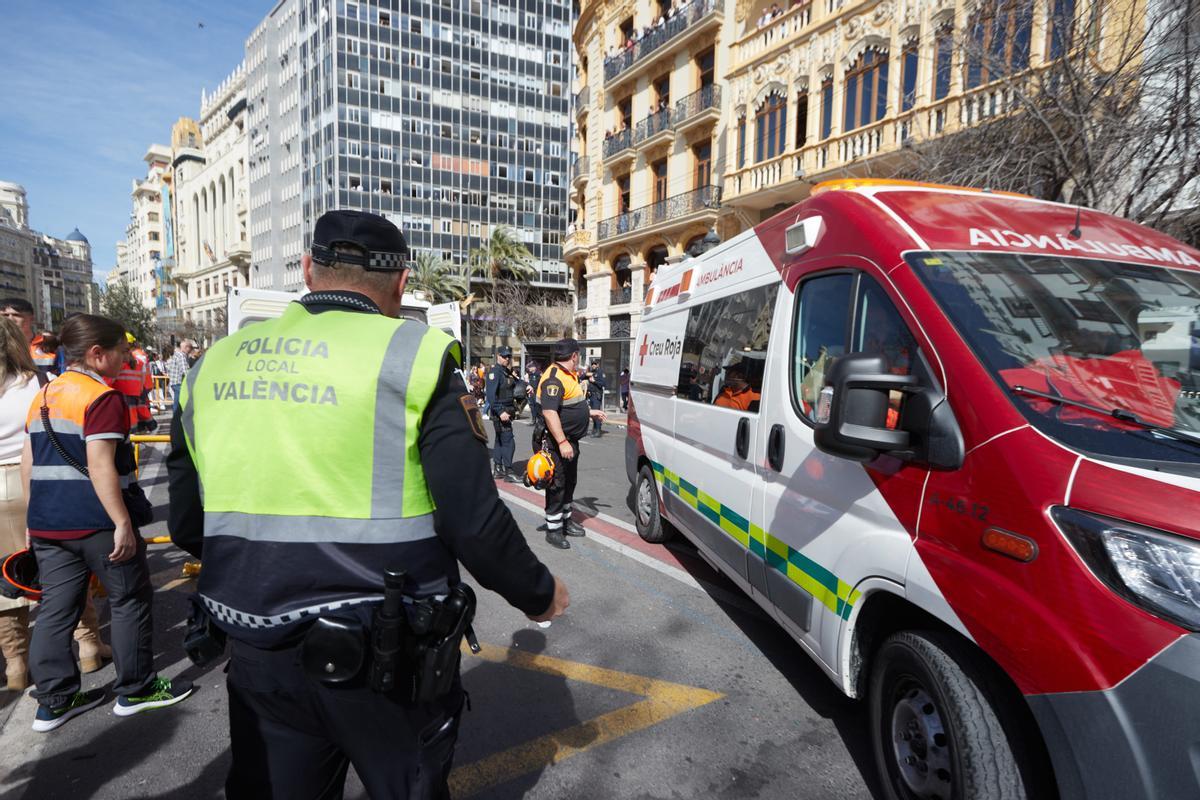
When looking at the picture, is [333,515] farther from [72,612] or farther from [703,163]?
[703,163]

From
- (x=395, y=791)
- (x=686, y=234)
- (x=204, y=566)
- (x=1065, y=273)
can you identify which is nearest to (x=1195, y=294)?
(x=1065, y=273)

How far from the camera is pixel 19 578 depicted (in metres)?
2.85

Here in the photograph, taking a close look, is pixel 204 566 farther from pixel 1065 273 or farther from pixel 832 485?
pixel 1065 273

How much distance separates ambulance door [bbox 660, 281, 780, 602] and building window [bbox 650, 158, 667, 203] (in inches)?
756

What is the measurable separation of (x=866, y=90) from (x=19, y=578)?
56.4 feet

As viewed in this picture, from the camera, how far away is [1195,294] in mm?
2248

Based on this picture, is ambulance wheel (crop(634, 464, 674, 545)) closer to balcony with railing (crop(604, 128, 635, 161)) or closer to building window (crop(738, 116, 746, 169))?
building window (crop(738, 116, 746, 169))

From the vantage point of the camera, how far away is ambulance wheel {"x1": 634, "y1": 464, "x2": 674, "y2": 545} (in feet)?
17.4

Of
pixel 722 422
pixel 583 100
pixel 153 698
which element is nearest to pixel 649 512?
pixel 722 422

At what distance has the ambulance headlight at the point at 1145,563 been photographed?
1318 mm

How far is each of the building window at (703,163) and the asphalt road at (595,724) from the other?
734 inches

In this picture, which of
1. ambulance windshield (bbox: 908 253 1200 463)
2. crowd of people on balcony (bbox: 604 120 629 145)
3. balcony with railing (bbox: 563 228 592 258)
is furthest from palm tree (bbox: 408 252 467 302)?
ambulance windshield (bbox: 908 253 1200 463)

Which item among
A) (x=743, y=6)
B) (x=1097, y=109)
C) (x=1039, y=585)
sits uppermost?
(x=743, y=6)

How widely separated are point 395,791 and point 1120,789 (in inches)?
64.1
